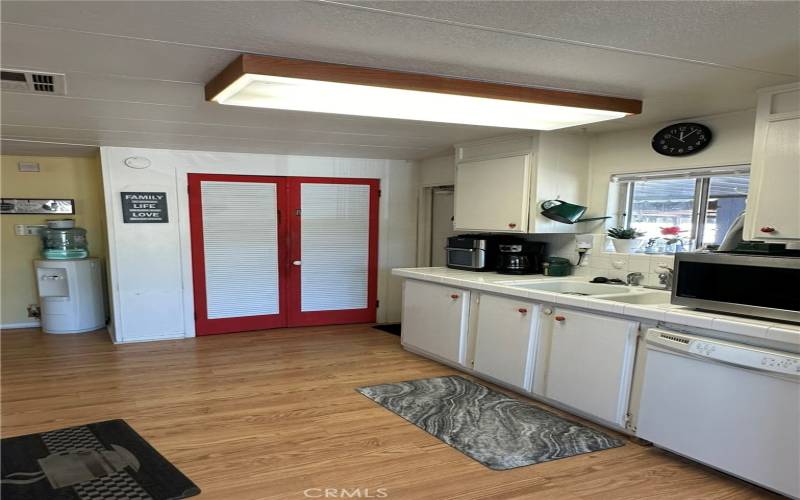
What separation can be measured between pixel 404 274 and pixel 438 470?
Result: 7.54 feet

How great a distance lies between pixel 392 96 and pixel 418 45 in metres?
0.57

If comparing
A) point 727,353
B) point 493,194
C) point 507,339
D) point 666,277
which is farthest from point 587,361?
point 493,194

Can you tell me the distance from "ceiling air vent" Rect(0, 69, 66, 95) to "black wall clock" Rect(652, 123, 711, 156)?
3.86 metres

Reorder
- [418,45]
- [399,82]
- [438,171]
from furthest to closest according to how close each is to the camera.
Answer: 1. [438,171]
2. [399,82]
3. [418,45]

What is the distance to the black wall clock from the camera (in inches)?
131

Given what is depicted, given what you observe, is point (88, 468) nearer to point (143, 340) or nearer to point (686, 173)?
point (143, 340)

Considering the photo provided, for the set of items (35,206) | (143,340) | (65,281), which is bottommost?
(143,340)

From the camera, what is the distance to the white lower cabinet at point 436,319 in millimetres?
4035

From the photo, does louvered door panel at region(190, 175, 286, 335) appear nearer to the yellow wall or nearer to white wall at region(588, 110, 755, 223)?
the yellow wall

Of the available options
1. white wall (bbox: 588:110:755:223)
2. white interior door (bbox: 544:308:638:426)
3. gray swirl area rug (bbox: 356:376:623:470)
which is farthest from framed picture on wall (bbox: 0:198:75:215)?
white wall (bbox: 588:110:755:223)

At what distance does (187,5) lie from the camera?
5.21ft

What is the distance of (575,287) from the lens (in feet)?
12.7

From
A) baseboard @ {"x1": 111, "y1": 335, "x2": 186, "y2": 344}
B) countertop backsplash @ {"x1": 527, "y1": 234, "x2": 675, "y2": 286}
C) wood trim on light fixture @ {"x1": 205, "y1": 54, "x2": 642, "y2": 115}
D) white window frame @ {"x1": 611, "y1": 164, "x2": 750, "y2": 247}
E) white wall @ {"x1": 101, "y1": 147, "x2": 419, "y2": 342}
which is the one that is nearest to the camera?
wood trim on light fixture @ {"x1": 205, "y1": 54, "x2": 642, "y2": 115}

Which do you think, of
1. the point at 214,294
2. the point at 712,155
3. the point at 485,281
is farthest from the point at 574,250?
the point at 214,294
